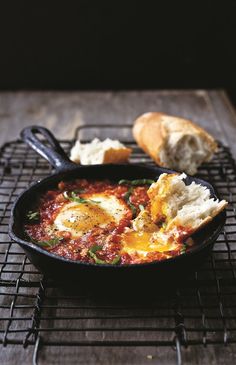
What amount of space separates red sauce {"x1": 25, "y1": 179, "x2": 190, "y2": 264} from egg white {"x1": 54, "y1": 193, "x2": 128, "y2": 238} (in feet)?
0.08

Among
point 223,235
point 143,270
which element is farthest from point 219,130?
point 143,270

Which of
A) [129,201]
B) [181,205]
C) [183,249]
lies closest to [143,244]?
[183,249]

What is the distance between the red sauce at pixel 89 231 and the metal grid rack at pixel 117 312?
0.61ft

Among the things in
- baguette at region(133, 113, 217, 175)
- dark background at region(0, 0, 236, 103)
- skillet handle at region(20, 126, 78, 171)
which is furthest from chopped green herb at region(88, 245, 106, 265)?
dark background at region(0, 0, 236, 103)

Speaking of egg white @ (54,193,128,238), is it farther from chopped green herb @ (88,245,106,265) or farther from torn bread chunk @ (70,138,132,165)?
torn bread chunk @ (70,138,132,165)

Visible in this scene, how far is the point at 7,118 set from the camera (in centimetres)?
538

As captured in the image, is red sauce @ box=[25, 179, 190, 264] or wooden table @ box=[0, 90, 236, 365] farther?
wooden table @ box=[0, 90, 236, 365]

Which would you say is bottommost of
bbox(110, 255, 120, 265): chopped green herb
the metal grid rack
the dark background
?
the metal grid rack

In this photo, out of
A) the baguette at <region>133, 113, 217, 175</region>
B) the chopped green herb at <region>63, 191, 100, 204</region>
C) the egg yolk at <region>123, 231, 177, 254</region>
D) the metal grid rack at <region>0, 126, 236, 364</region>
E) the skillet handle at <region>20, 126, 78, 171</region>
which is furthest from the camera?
the baguette at <region>133, 113, 217, 175</region>

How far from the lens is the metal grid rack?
92.0 inches

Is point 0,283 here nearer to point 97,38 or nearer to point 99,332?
point 99,332

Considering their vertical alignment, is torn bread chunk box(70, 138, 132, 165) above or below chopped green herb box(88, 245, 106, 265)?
above

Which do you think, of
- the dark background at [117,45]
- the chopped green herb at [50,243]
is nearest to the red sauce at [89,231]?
the chopped green herb at [50,243]

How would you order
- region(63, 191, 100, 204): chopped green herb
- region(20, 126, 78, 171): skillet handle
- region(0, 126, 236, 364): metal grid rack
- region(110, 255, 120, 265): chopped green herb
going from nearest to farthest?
region(0, 126, 236, 364): metal grid rack
region(110, 255, 120, 265): chopped green herb
region(63, 191, 100, 204): chopped green herb
region(20, 126, 78, 171): skillet handle
